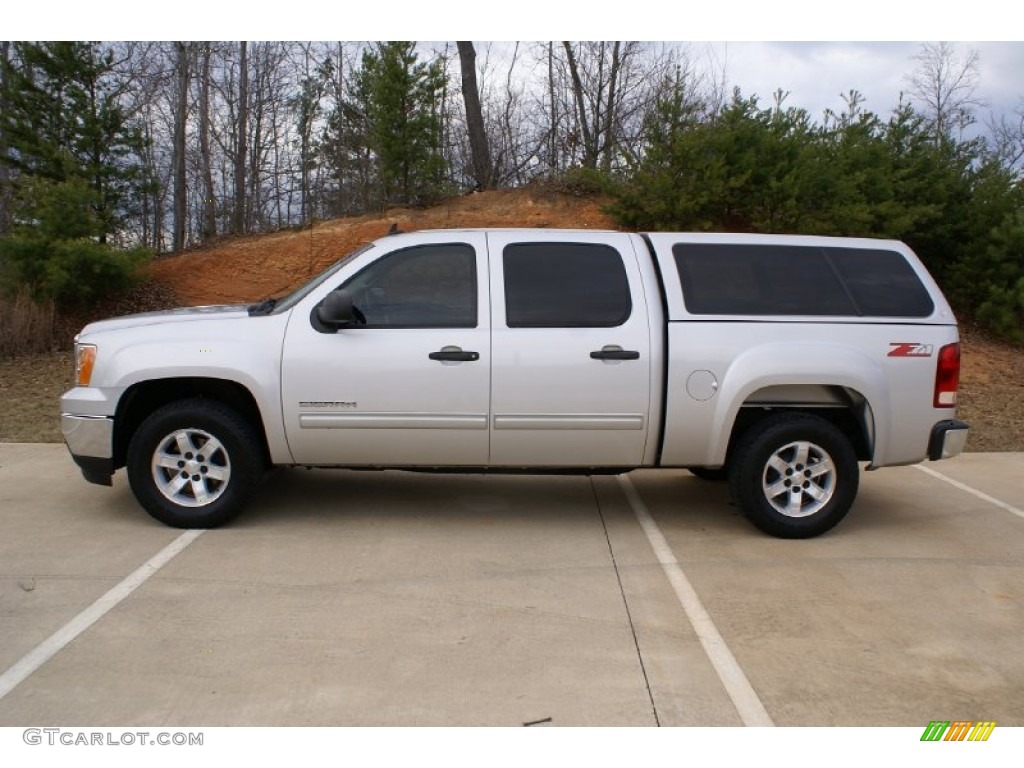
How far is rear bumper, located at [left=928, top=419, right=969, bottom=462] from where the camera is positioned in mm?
5973

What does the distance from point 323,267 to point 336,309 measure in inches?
404

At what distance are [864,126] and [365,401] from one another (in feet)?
40.2

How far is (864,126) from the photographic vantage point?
49.9ft

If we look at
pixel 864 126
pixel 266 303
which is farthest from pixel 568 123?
pixel 266 303

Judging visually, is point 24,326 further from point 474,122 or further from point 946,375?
point 946,375

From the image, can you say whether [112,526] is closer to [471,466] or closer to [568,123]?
[471,466]

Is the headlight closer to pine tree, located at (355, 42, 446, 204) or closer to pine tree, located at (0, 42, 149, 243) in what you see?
pine tree, located at (0, 42, 149, 243)

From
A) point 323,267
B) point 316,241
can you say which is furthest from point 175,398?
point 316,241

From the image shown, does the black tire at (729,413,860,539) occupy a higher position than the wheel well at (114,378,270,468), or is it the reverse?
the wheel well at (114,378,270,468)

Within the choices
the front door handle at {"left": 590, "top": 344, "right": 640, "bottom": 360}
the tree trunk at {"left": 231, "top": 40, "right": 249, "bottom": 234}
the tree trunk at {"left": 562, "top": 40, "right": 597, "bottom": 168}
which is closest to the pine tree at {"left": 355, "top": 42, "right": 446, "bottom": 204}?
the tree trunk at {"left": 562, "top": 40, "right": 597, "bottom": 168}

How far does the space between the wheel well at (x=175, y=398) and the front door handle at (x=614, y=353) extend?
2216 millimetres

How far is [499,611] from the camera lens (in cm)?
478

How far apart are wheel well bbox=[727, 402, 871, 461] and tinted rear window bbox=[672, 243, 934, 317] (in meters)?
0.62
